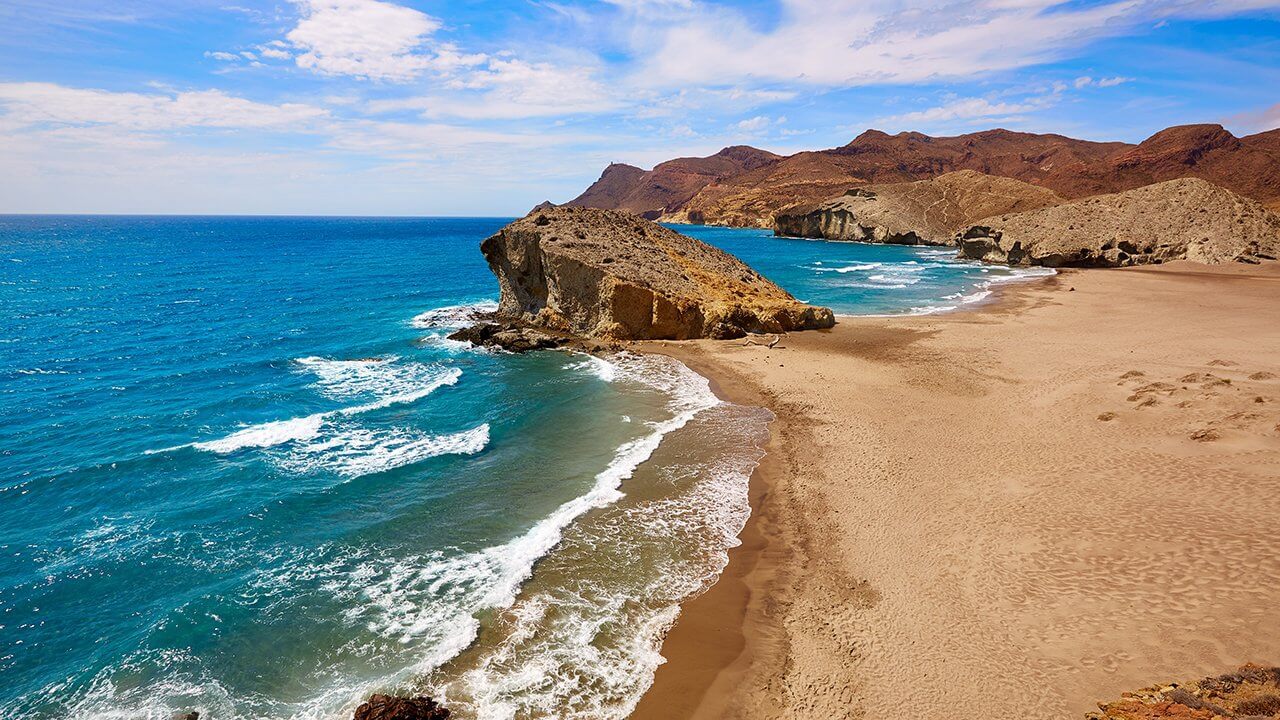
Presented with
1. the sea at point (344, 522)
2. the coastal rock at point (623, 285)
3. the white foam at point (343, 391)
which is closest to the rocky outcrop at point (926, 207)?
the coastal rock at point (623, 285)

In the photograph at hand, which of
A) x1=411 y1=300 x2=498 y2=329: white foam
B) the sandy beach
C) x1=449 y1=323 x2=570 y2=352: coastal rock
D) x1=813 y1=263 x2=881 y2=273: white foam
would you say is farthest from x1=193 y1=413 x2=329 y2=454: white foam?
x1=813 y1=263 x2=881 y2=273: white foam

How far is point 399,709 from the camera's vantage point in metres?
7.73

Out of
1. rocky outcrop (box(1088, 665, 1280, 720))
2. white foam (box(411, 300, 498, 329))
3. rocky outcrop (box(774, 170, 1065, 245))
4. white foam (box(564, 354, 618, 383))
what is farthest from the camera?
A: rocky outcrop (box(774, 170, 1065, 245))

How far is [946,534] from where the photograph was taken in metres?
11.9

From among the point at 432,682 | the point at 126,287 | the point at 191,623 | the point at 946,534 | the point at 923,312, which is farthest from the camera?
the point at 126,287

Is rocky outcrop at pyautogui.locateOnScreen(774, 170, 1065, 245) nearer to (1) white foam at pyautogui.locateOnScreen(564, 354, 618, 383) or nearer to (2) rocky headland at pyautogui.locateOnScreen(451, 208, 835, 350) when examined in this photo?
(2) rocky headland at pyautogui.locateOnScreen(451, 208, 835, 350)

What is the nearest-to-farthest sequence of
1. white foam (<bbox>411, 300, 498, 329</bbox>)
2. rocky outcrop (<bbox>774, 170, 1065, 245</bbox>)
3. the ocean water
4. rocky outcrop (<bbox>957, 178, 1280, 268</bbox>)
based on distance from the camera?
white foam (<bbox>411, 300, 498, 329</bbox>) < the ocean water < rocky outcrop (<bbox>957, 178, 1280, 268</bbox>) < rocky outcrop (<bbox>774, 170, 1065, 245</bbox>)

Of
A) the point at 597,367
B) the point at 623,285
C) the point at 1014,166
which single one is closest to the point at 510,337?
the point at 597,367

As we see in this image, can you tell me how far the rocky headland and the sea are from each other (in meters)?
3.22

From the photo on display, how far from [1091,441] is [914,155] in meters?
186

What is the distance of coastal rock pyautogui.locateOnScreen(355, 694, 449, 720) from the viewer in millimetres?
7684

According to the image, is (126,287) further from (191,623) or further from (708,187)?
(708,187)

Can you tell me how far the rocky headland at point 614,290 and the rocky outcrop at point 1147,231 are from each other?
1782 inches

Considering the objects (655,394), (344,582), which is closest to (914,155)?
(655,394)
